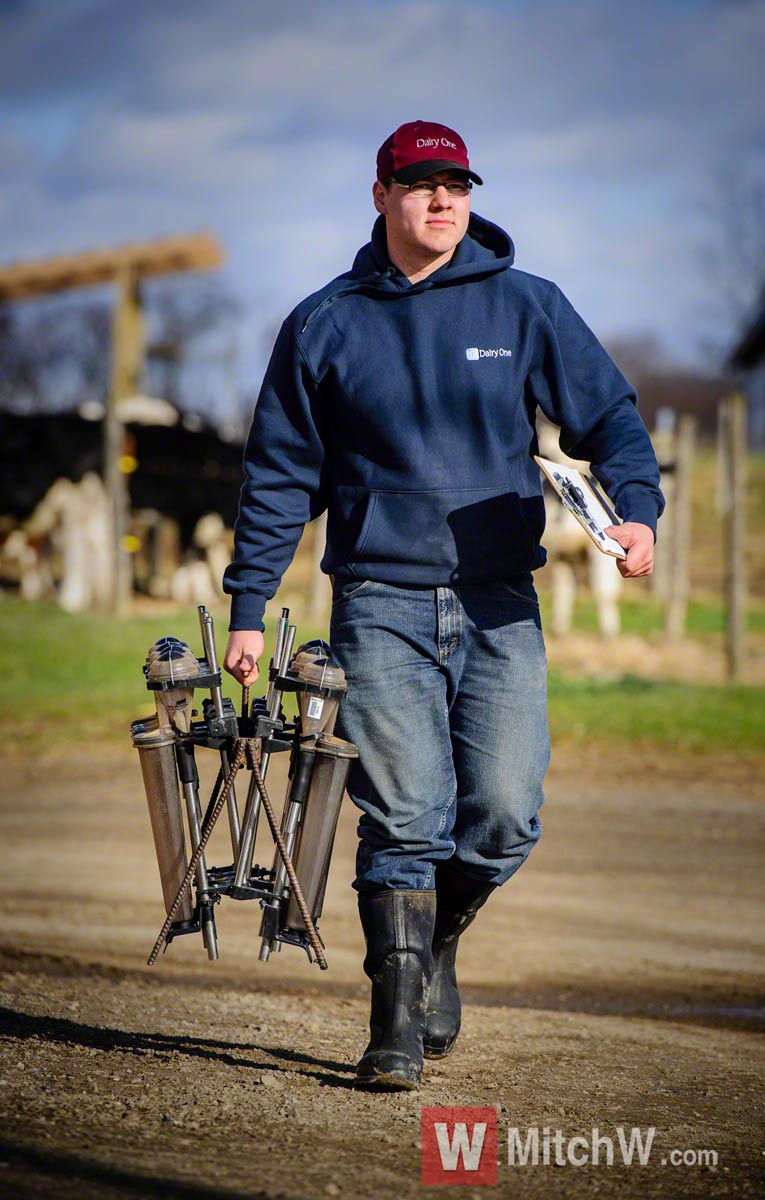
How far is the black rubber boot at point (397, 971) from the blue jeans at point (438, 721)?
2.0 inches

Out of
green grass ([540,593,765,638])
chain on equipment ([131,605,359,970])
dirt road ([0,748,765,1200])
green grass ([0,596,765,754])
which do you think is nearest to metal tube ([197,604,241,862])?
chain on equipment ([131,605,359,970])

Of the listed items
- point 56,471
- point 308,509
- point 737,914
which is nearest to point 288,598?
point 56,471

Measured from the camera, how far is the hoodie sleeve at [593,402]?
3.72 metres

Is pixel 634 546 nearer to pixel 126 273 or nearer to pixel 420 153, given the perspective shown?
pixel 420 153

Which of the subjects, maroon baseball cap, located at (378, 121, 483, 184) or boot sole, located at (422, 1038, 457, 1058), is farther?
boot sole, located at (422, 1038, 457, 1058)

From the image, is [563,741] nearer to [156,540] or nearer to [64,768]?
[64,768]

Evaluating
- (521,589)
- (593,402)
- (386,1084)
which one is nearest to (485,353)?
(593,402)

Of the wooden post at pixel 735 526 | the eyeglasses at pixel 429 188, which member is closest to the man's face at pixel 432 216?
the eyeglasses at pixel 429 188

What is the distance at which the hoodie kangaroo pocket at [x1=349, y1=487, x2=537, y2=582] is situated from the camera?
359 cm

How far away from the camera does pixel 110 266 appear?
21.3m

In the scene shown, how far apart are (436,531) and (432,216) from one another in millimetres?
768

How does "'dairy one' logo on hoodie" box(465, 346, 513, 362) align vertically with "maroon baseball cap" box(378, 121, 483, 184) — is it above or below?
below

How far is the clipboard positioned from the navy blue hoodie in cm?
13
